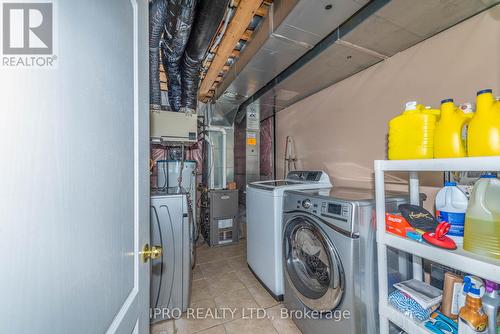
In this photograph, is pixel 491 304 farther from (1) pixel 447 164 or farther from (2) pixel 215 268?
(2) pixel 215 268

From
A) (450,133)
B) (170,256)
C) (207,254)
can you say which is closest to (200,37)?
(450,133)

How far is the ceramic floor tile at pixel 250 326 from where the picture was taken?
1564 millimetres

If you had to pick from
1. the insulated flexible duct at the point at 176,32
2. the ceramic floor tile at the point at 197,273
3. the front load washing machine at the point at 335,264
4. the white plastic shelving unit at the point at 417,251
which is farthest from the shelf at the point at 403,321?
the insulated flexible duct at the point at 176,32

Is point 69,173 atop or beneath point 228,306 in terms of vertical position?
atop

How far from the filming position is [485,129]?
0.76 metres

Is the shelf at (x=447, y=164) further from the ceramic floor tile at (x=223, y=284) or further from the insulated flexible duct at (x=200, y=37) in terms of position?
the ceramic floor tile at (x=223, y=284)

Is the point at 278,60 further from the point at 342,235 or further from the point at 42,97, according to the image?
the point at 42,97

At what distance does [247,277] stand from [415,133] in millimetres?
2094

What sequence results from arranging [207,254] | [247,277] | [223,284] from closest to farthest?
[223,284] < [247,277] < [207,254]

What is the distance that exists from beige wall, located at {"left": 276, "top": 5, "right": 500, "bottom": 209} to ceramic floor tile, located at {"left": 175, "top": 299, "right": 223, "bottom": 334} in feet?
5.89

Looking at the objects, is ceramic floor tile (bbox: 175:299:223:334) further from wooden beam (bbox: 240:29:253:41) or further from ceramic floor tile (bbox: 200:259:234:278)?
wooden beam (bbox: 240:29:253:41)

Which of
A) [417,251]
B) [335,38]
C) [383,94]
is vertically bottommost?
[417,251]

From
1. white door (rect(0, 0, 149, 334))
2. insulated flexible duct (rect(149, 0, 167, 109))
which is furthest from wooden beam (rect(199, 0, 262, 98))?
white door (rect(0, 0, 149, 334))

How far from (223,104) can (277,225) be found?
2142 millimetres
